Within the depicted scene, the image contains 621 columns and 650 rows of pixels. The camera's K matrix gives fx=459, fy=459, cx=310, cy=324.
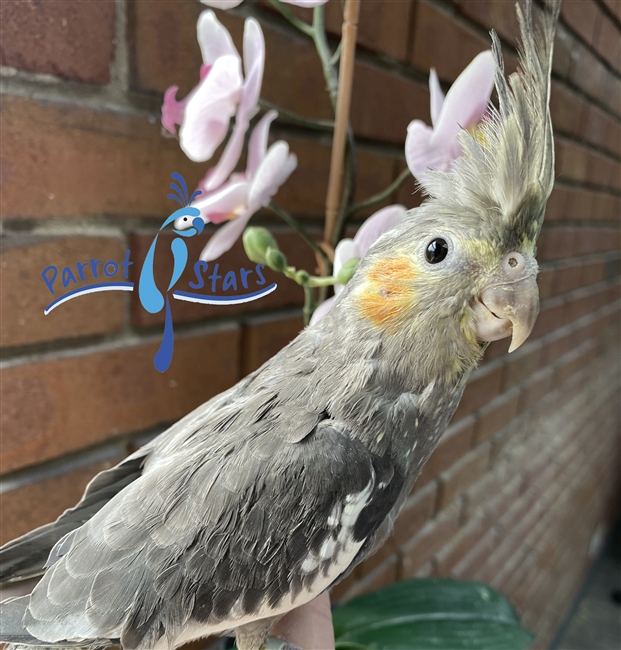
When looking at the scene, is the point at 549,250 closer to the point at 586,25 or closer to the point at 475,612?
the point at 586,25

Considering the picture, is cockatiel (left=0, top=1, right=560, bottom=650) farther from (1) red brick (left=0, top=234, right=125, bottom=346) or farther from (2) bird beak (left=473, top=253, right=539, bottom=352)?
(1) red brick (left=0, top=234, right=125, bottom=346)

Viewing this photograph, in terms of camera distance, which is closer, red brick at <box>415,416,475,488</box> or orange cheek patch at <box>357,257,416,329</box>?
orange cheek patch at <box>357,257,416,329</box>

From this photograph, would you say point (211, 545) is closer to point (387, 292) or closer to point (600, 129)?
point (387, 292)

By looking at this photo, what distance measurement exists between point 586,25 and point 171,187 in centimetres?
77

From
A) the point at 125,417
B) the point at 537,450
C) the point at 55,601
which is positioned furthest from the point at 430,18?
the point at 537,450

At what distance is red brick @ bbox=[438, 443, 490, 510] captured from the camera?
41.7 inches

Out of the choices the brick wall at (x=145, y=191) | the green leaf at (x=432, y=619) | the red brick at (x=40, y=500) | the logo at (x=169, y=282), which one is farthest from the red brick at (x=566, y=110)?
the red brick at (x=40, y=500)

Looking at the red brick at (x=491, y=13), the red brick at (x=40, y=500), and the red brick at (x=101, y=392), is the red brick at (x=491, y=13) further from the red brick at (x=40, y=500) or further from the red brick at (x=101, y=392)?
the red brick at (x=40, y=500)

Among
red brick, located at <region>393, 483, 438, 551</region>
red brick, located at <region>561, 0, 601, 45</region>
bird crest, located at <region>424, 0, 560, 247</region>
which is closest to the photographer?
bird crest, located at <region>424, 0, 560, 247</region>

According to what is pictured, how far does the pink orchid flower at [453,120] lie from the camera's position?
0.36 metres

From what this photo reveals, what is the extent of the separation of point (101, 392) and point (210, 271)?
0.18 metres

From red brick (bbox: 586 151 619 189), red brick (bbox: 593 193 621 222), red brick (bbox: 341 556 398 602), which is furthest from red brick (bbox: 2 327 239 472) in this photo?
Answer: red brick (bbox: 593 193 621 222)

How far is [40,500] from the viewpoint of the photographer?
1.63 ft

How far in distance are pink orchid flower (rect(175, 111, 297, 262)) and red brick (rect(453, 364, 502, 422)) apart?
74 centimetres
